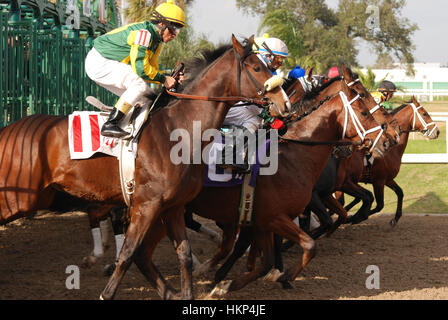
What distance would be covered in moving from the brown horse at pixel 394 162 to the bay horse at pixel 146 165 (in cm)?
391

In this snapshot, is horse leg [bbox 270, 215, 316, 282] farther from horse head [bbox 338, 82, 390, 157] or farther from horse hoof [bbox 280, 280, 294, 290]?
horse head [bbox 338, 82, 390, 157]

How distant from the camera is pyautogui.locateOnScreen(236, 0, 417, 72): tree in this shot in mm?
40500

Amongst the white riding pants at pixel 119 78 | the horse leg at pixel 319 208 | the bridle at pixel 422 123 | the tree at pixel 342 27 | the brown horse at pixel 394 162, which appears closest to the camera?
the white riding pants at pixel 119 78

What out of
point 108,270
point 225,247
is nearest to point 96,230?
point 108,270

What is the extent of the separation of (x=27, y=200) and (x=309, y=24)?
38650mm

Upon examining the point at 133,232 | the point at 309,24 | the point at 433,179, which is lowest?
the point at 433,179

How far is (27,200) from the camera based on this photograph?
4914mm

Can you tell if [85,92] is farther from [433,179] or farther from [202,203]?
[433,179]

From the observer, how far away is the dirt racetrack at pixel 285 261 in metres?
5.56

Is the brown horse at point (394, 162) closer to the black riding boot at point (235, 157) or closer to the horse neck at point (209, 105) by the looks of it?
the black riding boot at point (235, 157)

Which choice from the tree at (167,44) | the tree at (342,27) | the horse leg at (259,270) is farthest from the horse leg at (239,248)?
the tree at (342,27)

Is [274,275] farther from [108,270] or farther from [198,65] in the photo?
[198,65]

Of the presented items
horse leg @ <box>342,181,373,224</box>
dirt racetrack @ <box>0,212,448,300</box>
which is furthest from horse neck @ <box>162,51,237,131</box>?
horse leg @ <box>342,181,373,224</box>
